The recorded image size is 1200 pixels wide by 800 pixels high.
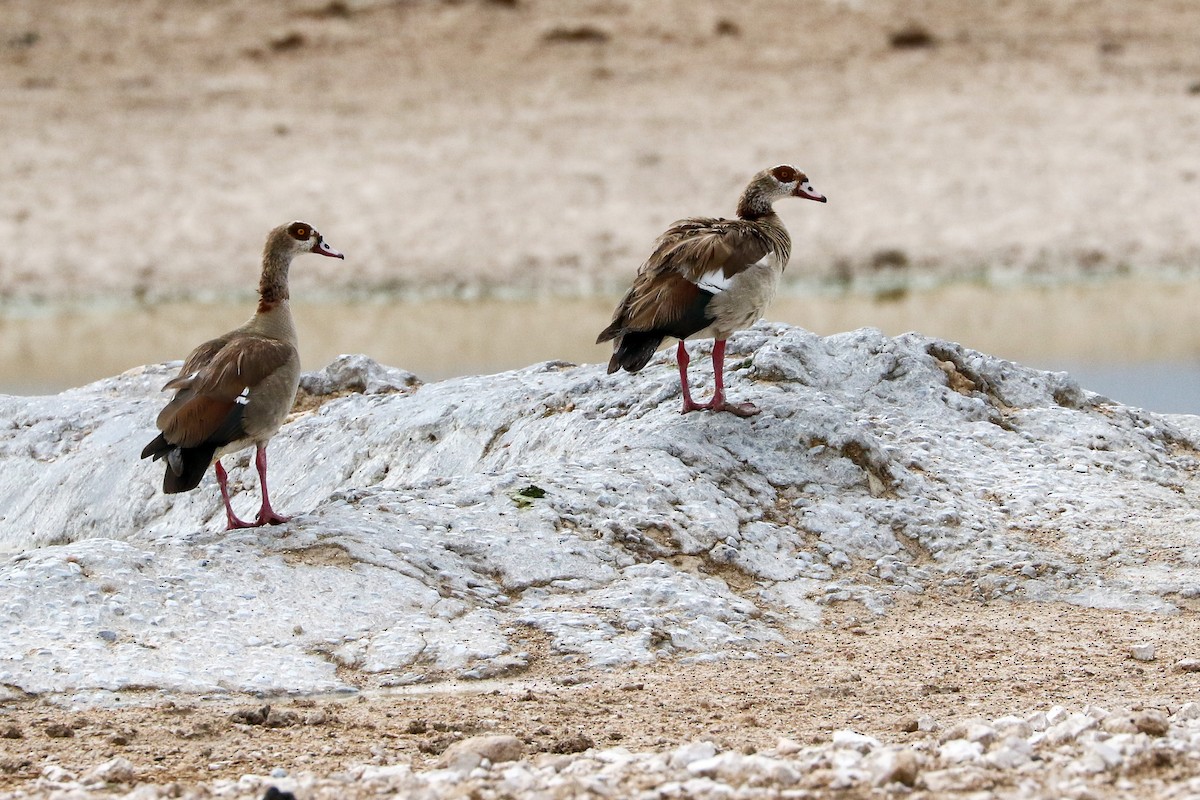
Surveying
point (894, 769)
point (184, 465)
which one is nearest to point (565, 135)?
point (184, 465)

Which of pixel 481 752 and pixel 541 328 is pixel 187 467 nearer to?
pixel 481 752

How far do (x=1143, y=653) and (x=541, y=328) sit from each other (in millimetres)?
13969

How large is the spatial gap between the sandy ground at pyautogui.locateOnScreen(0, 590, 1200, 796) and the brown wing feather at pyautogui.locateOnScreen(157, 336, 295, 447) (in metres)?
1.63

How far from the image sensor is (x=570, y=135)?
26844mm

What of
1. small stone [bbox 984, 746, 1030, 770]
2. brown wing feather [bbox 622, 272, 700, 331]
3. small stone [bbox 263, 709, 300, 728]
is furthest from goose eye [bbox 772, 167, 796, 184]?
small stone [bbox 984, 746, 1030, 770]

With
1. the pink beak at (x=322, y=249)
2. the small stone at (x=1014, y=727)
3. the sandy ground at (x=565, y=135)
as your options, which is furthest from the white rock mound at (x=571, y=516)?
the sandy ground at (x=565, y=135)

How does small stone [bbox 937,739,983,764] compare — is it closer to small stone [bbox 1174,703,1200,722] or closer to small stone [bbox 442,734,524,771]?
small stone [bbox 1174,703,1200,722]

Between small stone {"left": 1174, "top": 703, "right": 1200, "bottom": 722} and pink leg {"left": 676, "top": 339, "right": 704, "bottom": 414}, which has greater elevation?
pink leg {"left": 676, "top": 339, "right": 704, "bottom": 414}

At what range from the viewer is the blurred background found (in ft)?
71.8

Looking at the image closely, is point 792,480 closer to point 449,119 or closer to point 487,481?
point 487,481

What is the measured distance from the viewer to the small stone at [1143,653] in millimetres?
7668

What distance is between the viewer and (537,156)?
26.3m

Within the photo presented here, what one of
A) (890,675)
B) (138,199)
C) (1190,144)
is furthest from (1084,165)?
(890,675)

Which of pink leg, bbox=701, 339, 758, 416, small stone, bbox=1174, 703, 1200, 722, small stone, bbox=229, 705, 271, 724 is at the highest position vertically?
pink leg, bbox=701, 339, 758, 416
